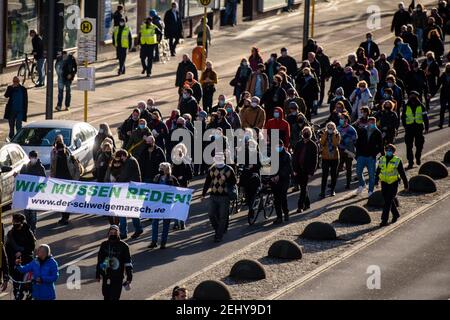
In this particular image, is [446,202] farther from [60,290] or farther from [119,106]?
[119,106]

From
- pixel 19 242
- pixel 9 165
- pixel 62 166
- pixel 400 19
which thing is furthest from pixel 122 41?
pixel 19 242

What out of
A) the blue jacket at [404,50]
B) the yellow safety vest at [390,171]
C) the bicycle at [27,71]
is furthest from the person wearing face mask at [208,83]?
the yellow safety vest at [390,171]

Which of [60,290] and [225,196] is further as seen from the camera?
[225,196]

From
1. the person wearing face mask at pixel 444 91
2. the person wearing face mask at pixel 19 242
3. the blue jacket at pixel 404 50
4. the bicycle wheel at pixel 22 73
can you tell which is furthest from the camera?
the blue jacket at pixel 404 50

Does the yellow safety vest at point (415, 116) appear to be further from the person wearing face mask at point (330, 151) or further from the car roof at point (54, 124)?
the car roof at point (54, 124)

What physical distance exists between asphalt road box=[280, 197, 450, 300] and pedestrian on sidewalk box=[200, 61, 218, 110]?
10.6 meters

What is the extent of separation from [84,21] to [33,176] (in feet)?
24.9

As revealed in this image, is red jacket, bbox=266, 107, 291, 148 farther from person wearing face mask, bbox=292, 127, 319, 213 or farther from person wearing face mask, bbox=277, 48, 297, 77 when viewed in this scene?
person wearing face mask, bbox=277, 48, 297, 77

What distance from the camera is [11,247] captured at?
24.0 meters

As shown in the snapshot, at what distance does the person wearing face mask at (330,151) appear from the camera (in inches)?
1231

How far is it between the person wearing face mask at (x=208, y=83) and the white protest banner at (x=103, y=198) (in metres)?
11.4
